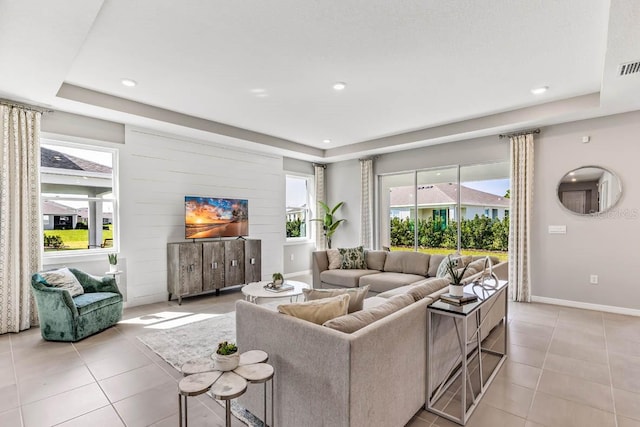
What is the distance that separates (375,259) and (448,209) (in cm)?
186

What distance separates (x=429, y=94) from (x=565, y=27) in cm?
155

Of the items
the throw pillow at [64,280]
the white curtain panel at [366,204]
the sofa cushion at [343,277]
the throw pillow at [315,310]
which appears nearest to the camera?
the throw pillow at [315,310]

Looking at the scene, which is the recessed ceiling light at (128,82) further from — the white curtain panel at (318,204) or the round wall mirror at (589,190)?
the round wall mirror at (589,190)

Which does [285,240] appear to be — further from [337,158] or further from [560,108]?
[560,108]

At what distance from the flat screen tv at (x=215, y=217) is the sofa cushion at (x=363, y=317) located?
4.11m

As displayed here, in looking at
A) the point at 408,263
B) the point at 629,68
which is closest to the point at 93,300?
the point at 408,263

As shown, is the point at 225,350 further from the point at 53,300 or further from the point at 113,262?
the point at 113,262

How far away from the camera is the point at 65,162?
4.36 meters

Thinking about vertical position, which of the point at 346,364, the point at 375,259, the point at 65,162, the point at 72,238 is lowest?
the point at 375,259

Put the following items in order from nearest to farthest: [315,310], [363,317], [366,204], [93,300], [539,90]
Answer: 1. [363,317]
2. [315,310]
3. [93,300]
4. [539,90]
5. [366,204]

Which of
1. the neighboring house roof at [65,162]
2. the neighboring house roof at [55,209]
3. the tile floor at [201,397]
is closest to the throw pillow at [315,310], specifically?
the tile floor at [201,397]

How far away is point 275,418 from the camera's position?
6.22 feet

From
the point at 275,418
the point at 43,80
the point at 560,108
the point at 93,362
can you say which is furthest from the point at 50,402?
the point at 560,108

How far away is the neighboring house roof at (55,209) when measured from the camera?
13.8ft
